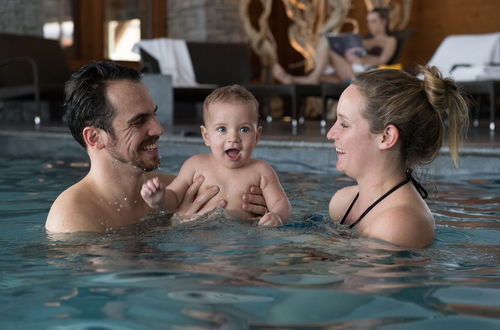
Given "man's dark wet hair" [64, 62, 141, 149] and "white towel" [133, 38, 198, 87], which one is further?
"white towel" [133, 38, 198, 87]

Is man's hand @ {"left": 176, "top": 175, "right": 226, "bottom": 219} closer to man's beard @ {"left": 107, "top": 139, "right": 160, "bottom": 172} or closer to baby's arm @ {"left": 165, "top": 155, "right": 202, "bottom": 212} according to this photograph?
baby's arm @ {"left": 165, "top": 155, "right": 202, "bottom": 212}

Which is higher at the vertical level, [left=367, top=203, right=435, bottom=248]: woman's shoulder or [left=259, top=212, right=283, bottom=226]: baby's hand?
[left=367, top=203, right=435, bottom=248]: woman's shoulder

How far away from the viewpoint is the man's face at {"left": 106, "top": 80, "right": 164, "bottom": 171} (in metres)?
2.56

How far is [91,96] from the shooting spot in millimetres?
2533

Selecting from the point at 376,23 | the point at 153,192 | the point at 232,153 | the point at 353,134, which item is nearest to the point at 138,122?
the point at 153,192

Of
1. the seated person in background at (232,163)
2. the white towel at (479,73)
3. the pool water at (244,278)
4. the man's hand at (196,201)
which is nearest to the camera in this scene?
the pool water at (244,278)

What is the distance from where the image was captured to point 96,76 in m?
2.55

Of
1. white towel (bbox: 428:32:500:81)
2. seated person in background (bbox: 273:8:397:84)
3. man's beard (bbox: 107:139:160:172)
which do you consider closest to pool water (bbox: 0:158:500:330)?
man's beard (bbox: 107:139:160:172)

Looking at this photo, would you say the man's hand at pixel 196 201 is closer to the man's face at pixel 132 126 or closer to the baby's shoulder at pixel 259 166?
the baby's shoulder at pixel 259 166

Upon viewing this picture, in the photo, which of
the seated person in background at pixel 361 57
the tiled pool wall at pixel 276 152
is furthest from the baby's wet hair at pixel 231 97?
the seated person in background at pixel 361 57

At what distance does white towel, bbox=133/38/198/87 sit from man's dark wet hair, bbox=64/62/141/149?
8158 millimetres

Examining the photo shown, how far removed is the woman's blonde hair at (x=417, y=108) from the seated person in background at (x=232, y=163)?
0.57 m

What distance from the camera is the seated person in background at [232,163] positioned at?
289cm

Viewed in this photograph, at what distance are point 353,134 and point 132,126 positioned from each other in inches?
30.6
